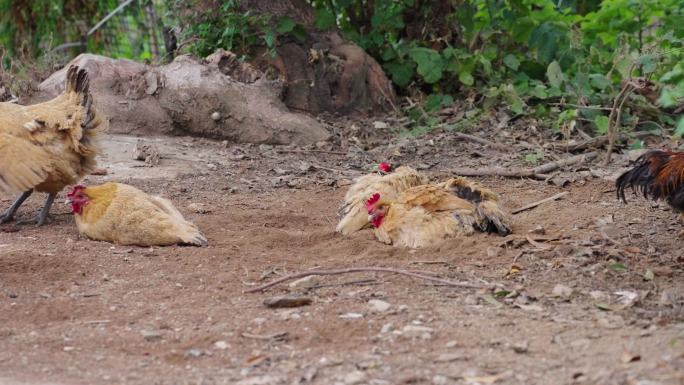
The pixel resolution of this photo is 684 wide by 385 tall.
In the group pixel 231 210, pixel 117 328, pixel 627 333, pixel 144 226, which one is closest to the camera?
pixel 627 333

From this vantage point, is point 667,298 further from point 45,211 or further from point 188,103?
point 188,103

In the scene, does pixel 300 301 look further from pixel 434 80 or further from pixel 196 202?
pixel 434 80

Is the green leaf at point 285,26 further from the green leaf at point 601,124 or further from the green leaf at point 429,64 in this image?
the green leaf at point 601,124

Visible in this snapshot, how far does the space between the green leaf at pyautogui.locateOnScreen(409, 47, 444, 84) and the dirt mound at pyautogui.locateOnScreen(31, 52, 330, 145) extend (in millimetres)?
1605

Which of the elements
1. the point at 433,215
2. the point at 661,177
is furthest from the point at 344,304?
the point at 661,177

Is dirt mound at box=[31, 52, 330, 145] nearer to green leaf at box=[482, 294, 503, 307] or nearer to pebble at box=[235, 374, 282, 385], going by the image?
green leaf at box=[482, 294, 503, 307]

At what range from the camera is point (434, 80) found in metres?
11.2

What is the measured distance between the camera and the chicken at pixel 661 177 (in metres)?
6.36

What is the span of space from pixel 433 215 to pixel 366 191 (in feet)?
2.76

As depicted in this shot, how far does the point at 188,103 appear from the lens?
10336 mm

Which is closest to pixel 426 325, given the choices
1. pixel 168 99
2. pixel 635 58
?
pixel 635 58

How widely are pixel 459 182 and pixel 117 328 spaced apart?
300 centimetres

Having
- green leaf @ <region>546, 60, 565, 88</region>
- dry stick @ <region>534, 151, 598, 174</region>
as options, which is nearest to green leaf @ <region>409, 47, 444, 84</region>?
green leaf @ <region>546, 60, 565, 88</region>

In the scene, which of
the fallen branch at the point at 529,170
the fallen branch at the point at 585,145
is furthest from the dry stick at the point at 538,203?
the fallen branch at the point at 585,145
